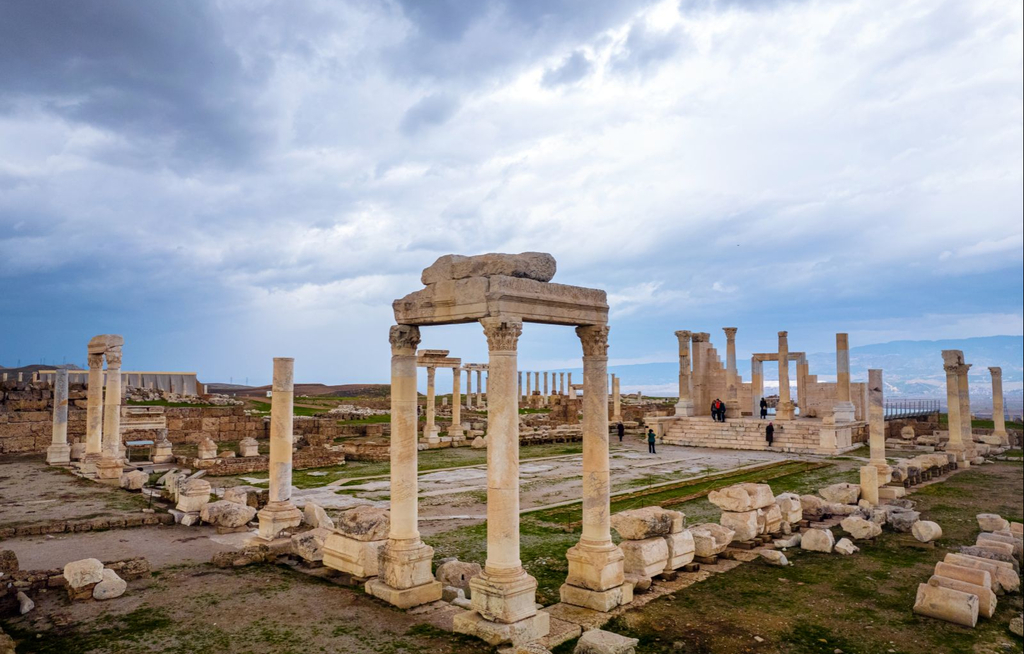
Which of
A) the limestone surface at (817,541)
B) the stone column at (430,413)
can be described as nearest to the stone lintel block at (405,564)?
the limestone surface at (817,541)

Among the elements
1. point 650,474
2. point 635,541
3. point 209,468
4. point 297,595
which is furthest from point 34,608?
point 650,474

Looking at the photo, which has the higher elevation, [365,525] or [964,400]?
[964,400]

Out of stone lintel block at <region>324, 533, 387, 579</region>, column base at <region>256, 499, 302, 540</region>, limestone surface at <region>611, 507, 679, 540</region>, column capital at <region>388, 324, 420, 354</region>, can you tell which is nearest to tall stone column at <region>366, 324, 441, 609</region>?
column capital at <region>388, 324, 420, 354</region>

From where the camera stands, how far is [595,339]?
8.92 metres

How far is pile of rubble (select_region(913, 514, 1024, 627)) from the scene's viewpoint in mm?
8102

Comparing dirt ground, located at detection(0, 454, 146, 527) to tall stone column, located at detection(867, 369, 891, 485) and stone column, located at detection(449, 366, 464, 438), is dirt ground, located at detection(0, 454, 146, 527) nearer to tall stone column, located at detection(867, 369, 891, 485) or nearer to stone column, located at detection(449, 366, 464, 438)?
stone column, located at detection(449, 366, 464, 438)

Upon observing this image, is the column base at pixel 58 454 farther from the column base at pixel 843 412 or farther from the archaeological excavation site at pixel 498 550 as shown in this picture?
the column base at pixel 843 412

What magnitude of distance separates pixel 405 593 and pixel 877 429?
16.3 metres

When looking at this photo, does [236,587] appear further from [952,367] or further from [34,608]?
[952,367]

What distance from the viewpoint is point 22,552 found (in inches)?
445

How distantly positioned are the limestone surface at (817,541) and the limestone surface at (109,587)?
1141 cm

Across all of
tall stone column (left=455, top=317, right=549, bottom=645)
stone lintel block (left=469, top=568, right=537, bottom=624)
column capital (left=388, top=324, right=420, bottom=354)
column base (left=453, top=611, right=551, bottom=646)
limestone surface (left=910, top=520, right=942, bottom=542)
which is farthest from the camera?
limestone surface (left=910, top=520, right=942, bottom=542)

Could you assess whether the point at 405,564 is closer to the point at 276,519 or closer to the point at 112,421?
the point at 276,519

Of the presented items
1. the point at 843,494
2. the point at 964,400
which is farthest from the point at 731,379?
the point at 843,494
